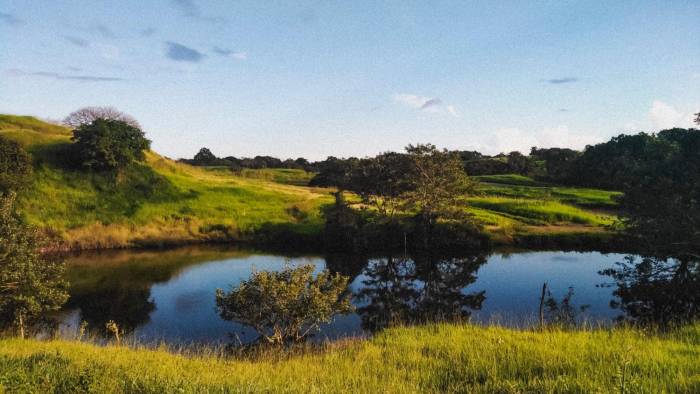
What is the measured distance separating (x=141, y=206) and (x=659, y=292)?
63.8 m

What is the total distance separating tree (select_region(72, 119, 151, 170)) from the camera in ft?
220

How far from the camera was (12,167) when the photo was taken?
5128cm

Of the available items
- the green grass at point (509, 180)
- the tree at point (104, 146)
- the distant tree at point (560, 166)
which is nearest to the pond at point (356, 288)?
the tree at point (104, 146)

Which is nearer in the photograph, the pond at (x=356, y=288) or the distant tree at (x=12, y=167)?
the pond at (x=356, y=288)

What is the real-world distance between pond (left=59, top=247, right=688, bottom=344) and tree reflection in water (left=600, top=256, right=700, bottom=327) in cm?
156

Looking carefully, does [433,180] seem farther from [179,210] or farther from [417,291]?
[179,210]

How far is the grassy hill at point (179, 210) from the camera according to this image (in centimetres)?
5778

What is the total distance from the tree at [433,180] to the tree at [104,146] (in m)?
46.6

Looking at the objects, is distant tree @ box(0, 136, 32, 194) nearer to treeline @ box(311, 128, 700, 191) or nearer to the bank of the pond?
treeline @ box(311, 128, 700, 191)

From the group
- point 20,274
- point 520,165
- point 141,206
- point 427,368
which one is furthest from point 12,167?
point 520,165

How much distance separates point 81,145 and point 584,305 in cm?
7196

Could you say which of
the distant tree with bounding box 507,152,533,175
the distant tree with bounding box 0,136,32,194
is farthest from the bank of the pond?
the distant tree with bounding box 507,152,533,175

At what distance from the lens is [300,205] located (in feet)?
237

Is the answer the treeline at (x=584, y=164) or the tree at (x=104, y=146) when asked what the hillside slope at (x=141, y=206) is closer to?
the tree at (x=104, y=146)
